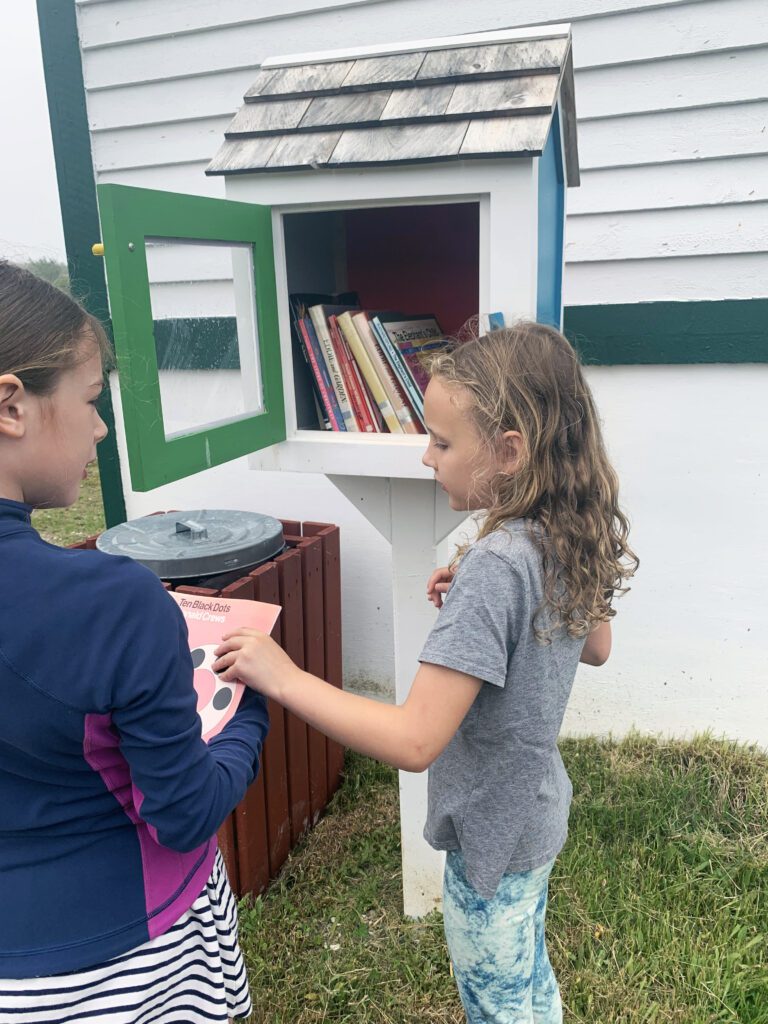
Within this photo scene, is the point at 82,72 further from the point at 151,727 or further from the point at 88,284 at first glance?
the point at 151,727

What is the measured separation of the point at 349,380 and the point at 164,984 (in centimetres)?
128

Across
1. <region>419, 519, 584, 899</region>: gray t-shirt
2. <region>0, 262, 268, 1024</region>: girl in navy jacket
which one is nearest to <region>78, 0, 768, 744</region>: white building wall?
<region>419, 519, 584, 899</region>: gray t-shirt

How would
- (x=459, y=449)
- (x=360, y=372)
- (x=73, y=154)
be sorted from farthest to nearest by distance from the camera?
(x=73, y=154), (x=360, y=372), (x=459, y=449)

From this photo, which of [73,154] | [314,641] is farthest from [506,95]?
[73,154]

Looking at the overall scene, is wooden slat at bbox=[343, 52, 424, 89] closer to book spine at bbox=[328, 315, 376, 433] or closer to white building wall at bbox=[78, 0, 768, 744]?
book spine at bbox=[328, 315, 376, 433]

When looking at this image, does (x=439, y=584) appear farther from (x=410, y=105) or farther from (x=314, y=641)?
(x=314, y=641)

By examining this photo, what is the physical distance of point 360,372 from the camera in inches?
76.1

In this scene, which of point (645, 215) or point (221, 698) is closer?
point (221, 698)

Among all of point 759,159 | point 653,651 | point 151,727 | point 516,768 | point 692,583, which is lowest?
point 653,651

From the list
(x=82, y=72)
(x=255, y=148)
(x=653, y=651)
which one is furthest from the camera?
(x=82, y=72)

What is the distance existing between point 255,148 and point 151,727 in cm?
134

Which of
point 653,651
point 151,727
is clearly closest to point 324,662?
point 653,651

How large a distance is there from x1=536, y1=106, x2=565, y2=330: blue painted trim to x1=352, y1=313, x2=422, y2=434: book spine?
14.4 inches

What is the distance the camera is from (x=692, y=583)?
304 cm
